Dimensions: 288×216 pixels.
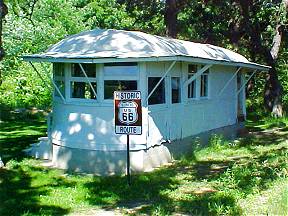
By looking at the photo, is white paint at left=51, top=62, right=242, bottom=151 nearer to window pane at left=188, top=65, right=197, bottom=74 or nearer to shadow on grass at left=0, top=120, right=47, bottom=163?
window pane at left=188, top=65, right=197, bottom=74

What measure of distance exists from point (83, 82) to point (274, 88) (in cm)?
1437

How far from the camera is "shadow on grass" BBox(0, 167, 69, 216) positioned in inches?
325

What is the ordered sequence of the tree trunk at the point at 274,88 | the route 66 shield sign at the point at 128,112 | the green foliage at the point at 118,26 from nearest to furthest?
the route 66 shield sign at the point at 128,112 → the tree trunk at the point at 274,88 → the green foliage at the point at 118,26

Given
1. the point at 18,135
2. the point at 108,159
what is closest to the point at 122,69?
the point at 108,159

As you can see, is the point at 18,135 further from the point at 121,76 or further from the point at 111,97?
the point at 121,76

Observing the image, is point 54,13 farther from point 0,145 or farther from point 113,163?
point 113,163

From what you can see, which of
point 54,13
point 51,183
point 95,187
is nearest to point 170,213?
point 95,187

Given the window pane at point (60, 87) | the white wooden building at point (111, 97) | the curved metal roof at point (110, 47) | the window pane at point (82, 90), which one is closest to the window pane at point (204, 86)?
the white wooden building at point (111, 97)

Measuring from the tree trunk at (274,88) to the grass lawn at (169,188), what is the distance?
385 inches

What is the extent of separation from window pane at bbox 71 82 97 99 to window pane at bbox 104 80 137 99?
0.36 meters

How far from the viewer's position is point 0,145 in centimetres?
1530

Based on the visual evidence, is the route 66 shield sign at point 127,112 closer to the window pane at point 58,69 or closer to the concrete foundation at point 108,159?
the concrete foundation at point 108,159

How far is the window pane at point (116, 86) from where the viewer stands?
38.2 ft

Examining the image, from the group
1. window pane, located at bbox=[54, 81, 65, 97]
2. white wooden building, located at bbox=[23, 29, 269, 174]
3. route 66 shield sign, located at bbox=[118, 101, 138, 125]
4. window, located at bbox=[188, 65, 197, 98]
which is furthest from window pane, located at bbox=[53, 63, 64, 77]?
window, located at bbox=[188, 65, 197, 98]
